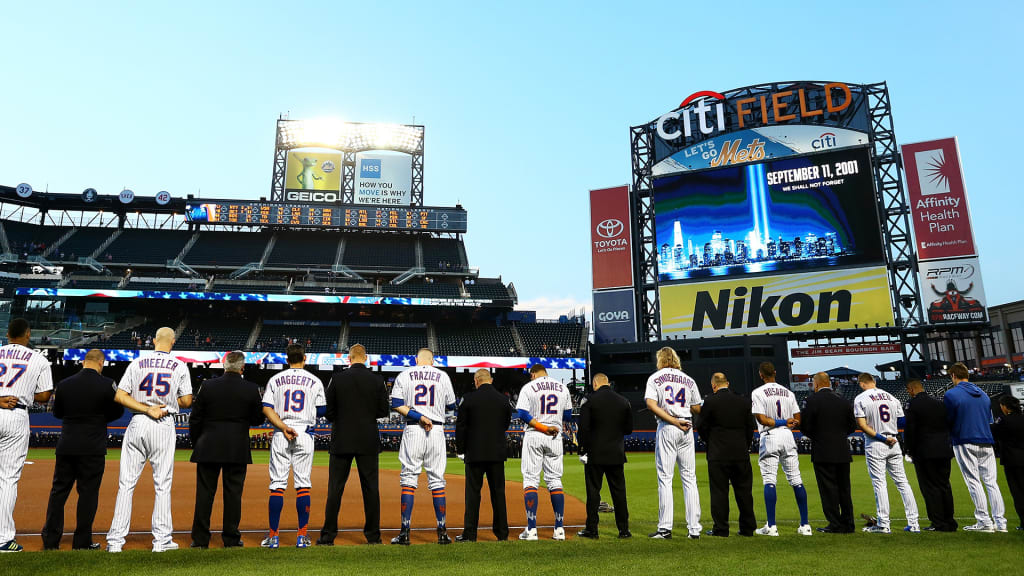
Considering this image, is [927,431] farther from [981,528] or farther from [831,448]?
[831,448]

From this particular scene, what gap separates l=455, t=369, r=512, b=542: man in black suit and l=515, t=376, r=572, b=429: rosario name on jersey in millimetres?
254

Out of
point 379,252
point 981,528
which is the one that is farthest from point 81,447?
point 379,252

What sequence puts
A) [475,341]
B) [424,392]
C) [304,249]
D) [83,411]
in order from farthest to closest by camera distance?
[304,249] → [475,341] → [424,392] → [83,411]

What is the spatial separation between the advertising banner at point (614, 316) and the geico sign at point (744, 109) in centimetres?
1095

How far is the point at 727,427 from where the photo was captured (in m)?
7.42

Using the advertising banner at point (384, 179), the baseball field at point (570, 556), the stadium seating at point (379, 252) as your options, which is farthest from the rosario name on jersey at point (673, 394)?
the advertising banner at point (384, 179)

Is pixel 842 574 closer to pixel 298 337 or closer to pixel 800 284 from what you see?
pixel 800 284

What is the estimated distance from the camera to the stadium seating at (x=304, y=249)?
4491 cm

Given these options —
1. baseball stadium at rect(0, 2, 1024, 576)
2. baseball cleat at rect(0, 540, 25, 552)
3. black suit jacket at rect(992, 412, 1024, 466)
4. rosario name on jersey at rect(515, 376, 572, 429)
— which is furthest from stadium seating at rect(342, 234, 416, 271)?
black suit jacket at rect(992, 412, 1024, 466)

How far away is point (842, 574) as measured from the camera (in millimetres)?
4910

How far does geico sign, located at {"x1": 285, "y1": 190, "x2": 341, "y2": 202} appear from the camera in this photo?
47.2 metres

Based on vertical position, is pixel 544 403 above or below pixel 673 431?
above

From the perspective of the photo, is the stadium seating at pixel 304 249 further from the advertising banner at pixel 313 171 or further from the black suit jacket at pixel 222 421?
the black suit jacket at pixel 222 421

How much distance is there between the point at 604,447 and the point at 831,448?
2.95 meters
